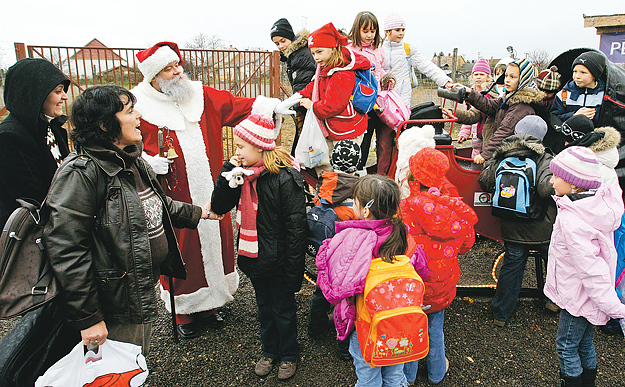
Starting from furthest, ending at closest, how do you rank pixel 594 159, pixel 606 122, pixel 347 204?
pixel 606 122
pixel 347 204
pixel 594 159

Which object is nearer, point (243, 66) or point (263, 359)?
point (263, 359)

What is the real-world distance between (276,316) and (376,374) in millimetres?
772

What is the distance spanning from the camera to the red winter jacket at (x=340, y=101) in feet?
11.0

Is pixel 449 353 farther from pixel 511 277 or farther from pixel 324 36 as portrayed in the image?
pixel 324 36

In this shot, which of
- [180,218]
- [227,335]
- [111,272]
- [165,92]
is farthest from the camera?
[227,335]

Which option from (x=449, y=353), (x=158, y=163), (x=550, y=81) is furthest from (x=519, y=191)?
(x=158, y=163)

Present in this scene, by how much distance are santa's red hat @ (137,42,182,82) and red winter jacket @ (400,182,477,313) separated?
1.95 meters

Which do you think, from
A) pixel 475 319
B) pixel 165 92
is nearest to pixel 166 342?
pixel 165 92

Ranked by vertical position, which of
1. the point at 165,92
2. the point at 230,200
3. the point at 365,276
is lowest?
the point at 365,276

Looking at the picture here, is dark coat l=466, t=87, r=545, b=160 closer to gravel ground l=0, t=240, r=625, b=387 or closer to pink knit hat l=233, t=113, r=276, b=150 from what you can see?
gravel ground l=0, t=240, r=625, b=387

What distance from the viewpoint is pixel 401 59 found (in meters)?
4.86

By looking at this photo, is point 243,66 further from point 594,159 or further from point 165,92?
point 594,159

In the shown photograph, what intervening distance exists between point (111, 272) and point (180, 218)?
2.06 feet

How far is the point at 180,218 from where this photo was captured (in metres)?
2.42
